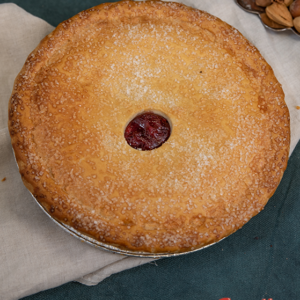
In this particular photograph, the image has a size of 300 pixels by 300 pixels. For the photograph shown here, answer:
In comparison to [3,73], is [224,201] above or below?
above

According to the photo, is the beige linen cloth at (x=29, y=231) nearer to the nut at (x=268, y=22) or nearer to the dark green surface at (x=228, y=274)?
the dark green surface at (x=228, y=274)

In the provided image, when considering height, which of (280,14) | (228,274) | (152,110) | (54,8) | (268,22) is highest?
(280,14)

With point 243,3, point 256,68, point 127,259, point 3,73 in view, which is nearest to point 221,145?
point 256,68

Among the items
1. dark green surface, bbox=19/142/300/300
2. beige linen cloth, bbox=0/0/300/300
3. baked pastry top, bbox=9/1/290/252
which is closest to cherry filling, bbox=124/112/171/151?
baked pastry top, bbox=9/1/290/252

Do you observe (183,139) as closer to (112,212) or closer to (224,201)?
(224,201)

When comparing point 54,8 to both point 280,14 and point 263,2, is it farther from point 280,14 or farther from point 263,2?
point 280,14

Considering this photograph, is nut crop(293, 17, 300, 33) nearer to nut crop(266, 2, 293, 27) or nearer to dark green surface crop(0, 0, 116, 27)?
nut crop(266, 2, 293, 27)

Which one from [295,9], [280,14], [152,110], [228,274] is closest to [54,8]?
[152,110]
